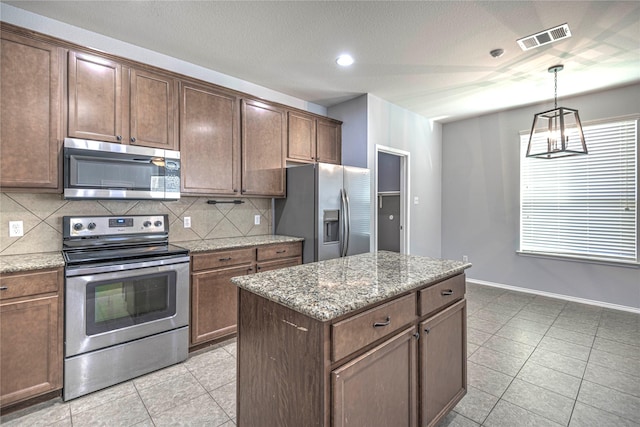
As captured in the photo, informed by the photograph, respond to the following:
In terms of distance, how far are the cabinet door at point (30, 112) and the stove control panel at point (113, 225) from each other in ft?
1.14

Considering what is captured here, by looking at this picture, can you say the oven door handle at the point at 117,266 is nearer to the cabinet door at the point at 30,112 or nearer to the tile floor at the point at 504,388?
the cabinet door at the point at 30,112

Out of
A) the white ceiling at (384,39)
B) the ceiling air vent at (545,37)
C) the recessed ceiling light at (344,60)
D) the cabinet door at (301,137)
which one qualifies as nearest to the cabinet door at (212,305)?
the cabinet door at (301,137)

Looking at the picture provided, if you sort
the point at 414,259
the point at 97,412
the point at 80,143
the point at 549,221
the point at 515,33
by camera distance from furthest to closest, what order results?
1. the point at 549,221
2. the point at 515,33
3. the point at 80,143
4. the point at 414,259
5. the point at 97,412

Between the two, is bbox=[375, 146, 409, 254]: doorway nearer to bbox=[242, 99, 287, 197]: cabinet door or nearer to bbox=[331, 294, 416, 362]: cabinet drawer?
bbox=[242, 99, 287, 197]: cabinet door

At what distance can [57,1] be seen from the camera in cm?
212

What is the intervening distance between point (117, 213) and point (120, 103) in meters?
0.93

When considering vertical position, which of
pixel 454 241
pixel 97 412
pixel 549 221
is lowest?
pixel 97 412

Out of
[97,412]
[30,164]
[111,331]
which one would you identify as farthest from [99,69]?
[97,412]

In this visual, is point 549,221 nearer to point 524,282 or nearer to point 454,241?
point 524,282

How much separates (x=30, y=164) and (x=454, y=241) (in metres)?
5.33

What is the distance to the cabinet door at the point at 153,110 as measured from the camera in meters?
2.52

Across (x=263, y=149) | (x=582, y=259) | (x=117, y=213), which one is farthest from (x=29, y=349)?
(x=582, y=259)

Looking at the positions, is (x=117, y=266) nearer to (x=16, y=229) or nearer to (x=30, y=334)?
(x=30, y=334)

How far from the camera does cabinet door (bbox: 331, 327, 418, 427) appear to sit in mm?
1119
